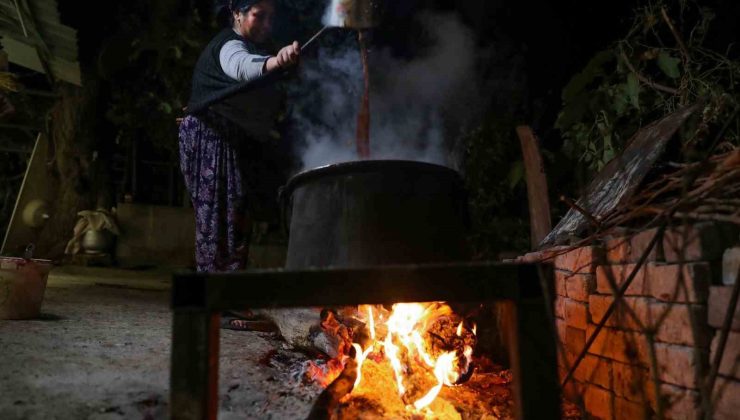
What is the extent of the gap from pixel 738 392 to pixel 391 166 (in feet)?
7.22

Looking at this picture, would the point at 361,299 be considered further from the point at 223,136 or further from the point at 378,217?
the point at 223,136

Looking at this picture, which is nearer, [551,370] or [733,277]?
[551,370]

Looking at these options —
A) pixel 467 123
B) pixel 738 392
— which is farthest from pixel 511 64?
pixel 738 392

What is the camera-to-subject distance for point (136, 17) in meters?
9.41

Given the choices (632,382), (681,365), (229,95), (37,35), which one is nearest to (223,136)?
(229,95)

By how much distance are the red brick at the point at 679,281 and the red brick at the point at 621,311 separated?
0.09 m

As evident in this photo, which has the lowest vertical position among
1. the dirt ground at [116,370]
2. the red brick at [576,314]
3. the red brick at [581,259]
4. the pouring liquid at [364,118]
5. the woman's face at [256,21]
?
the dirt ground at [116,370]

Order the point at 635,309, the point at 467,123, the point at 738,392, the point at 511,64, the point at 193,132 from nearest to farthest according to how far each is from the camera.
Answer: the point at 738,392, the point at 635,309, the point at 193,132, the point at 467,123, the point at 511,64

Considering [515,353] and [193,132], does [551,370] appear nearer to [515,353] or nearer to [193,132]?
[515,353]

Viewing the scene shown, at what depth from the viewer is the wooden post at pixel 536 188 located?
4.59m

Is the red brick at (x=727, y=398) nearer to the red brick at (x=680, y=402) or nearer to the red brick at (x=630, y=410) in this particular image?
the red brick at (x=680, y=402)

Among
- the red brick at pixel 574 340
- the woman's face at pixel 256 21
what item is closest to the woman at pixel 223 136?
the woman's face at pixel 256 21

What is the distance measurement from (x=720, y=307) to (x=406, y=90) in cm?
589

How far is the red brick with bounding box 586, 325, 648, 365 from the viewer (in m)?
2.21
